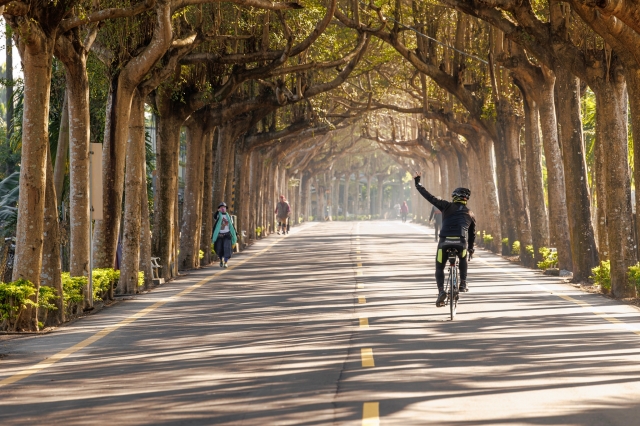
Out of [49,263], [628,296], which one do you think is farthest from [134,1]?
[628,296]

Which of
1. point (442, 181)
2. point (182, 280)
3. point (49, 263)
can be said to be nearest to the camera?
point (49, 263)

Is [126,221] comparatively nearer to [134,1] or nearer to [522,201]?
[134,1]

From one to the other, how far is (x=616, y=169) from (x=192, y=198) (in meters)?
14.2

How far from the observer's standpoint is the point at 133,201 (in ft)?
76.3

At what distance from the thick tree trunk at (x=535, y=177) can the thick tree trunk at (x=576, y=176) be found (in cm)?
587

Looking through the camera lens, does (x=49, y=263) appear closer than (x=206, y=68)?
Yes

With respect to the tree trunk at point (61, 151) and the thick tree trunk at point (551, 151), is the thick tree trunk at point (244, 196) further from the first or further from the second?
the tree trunk at point (61, 151)

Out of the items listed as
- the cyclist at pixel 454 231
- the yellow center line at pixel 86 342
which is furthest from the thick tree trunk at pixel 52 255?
the cyclist at pixel 454 231

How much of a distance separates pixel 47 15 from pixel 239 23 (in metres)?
12.2

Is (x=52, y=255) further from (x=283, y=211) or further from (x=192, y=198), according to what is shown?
(x=283, y=211)

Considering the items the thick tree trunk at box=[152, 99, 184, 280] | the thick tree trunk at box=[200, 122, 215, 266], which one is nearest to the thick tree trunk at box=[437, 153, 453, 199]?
the thick tree trunk at box=[200, 122, 215, 266]

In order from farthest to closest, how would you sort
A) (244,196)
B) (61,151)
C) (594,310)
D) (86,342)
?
1. (244,196)
2. (61,151)
3. (594,310)
4. (86,342)

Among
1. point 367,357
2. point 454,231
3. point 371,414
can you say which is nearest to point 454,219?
point 454,231

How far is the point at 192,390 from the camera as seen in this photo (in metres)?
9.89
